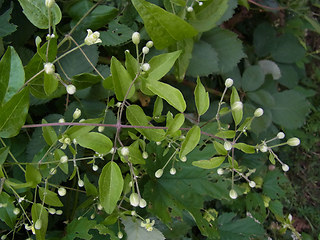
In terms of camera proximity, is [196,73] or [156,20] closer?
[156,20]

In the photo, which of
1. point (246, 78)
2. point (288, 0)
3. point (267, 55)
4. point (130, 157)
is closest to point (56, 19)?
point (130, 157)

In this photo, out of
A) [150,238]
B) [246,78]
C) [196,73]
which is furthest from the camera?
[246,78]

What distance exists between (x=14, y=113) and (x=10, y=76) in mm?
73

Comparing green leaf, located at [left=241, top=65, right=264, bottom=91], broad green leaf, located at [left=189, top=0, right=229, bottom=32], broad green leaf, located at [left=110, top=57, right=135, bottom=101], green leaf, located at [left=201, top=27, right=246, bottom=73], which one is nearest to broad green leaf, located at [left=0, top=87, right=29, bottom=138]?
broad green leaf, located at [left=110, top=57, right=135, bottom=101]

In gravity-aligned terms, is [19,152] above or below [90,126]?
below

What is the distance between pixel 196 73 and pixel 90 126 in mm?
527

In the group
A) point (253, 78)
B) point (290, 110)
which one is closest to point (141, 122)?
point (253, 78)

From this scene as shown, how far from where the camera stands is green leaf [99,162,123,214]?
562 mm

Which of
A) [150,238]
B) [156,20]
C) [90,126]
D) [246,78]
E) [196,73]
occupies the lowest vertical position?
[150,238]

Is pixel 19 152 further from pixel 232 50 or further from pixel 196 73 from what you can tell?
pixel 232 50

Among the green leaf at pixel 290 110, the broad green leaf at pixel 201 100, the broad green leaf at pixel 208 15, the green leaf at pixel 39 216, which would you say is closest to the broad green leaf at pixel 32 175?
the green leaf at pixel 39 216

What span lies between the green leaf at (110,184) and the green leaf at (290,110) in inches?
35.9

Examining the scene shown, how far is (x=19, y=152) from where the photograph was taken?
2.95 feet

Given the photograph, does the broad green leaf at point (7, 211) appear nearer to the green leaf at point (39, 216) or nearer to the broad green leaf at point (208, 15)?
the green leaf at point (39, 216)
